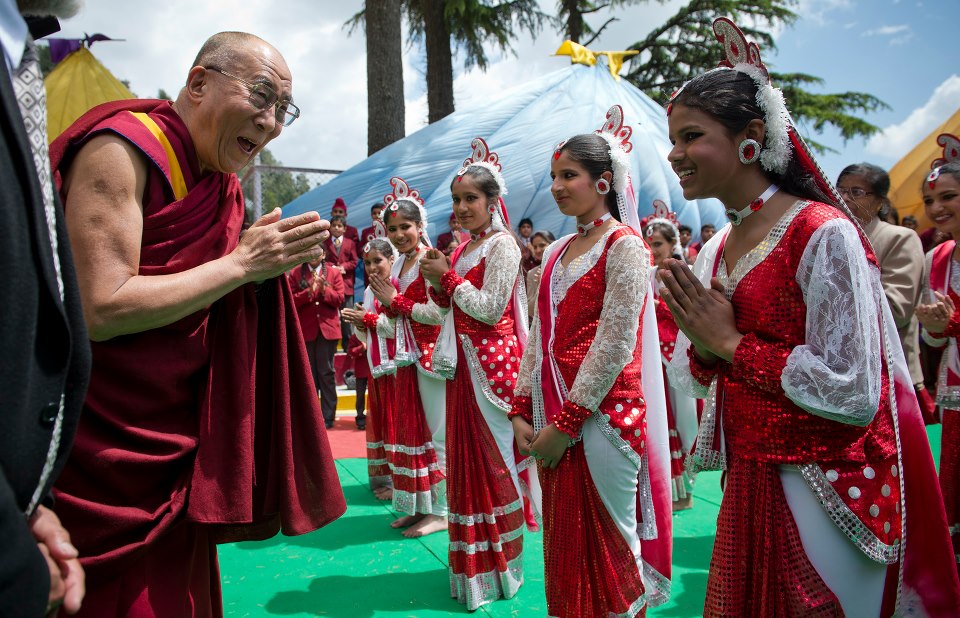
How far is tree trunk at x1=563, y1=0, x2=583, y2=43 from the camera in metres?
16.3

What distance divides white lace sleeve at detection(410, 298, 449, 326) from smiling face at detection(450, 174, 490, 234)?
58 centimetres

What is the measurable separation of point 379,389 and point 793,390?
13.4ft

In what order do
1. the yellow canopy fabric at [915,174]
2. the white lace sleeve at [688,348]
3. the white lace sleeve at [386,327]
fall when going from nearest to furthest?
the white lace sleeve at [688,348] < the white lace sleeve at [386,327] < the yellow canopy fabric at [915,174]

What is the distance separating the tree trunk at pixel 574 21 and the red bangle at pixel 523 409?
51.3 ft

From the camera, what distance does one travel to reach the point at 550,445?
7.75ft

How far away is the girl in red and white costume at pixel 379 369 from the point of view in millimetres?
5023

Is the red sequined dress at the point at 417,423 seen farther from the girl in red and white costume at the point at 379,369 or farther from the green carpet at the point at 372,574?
the girl in red and white costume at the point at 379,369

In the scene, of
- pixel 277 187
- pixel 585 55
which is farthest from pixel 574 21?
pixel 277 187

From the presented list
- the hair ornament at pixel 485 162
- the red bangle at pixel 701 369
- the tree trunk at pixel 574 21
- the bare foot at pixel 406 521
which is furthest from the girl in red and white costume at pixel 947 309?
the tree trunk at pixel 574 21

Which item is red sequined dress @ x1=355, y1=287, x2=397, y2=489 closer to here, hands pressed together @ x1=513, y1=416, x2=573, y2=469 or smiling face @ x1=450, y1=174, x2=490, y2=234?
smiling face @ x1=450, y1=174, x2=490, y2=234

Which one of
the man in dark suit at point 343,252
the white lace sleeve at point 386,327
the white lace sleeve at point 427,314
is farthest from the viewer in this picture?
the man in dark suit at point 343,252

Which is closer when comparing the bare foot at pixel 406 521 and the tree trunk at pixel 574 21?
the bare foot at pixel 406 521

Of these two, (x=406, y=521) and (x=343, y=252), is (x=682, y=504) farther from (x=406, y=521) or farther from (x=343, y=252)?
(x=343, y=252)

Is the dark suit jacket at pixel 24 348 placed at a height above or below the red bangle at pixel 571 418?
above
